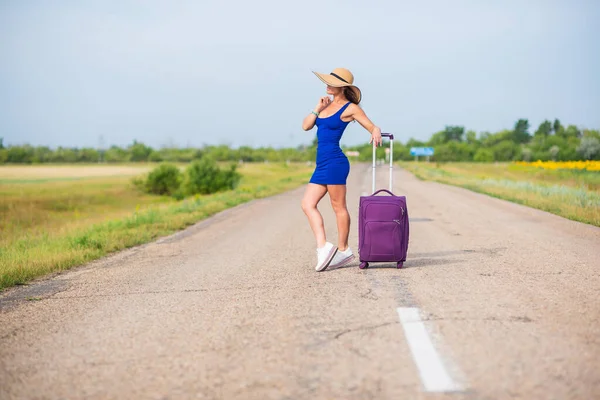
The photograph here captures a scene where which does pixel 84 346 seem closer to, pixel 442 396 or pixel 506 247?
pixel 442 396

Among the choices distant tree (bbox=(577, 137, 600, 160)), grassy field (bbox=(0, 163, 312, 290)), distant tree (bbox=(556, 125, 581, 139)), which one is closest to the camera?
grassy field (bbox=(0, 163, 312, 290))

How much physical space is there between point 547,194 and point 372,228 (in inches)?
644

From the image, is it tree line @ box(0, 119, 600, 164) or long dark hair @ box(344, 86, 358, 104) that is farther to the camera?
tree line @ box(0, 119, 600, 164)

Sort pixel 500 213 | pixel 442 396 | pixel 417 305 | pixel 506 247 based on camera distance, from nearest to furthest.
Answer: pixel 442 396
pixel 417 305
pixel 506 247
pixel 500 213

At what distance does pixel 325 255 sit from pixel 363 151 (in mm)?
190135

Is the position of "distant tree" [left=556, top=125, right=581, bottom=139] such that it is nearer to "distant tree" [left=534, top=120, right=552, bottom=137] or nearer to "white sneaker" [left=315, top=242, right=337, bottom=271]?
"distant tree" [left=534, top=120, right=552, bottom=137]

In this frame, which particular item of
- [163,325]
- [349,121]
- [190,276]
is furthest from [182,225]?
[163,325]

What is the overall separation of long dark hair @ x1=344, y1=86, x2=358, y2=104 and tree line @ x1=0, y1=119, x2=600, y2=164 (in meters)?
68.5

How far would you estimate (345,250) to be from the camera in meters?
7.53

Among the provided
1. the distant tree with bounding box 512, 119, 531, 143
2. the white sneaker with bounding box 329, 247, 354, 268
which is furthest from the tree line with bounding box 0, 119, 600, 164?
the white sneaker with bounding box 329, 247, 354, 268

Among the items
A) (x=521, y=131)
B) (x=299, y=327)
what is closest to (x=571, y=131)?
(x=521, y=131)

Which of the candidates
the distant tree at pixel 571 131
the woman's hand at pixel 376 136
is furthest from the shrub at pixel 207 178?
the distant tree at pixel 571 131

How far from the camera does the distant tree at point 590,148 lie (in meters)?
58.8

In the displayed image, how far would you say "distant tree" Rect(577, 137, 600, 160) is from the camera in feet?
193
